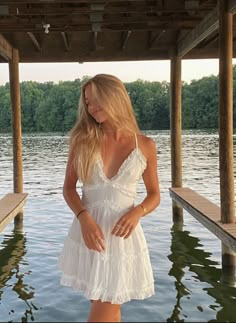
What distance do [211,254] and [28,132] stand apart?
8418cm

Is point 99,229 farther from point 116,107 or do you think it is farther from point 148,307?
point 148,307

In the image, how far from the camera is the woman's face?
2.64 m

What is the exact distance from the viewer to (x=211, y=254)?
9211mm

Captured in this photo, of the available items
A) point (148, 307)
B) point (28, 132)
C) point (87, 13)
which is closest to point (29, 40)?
point (87, 13)

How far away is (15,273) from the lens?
26.7 ft

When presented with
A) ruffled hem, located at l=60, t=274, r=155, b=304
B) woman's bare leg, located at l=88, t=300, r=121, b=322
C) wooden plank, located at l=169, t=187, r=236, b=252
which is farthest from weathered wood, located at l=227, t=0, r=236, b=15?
woman's bare leg, located at l=88, t=300, r=121, b=322

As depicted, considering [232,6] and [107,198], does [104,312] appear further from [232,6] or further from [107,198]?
[232,6]

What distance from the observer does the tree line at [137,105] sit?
3354 inches

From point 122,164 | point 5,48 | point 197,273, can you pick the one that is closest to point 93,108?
point 122,164

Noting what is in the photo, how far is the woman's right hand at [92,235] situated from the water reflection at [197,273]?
12.4 ft

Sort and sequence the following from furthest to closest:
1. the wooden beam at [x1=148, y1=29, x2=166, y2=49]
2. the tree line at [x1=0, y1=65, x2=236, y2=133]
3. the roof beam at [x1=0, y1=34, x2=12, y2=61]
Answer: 1. the tree line at [x1=0, y1=65, x2=236, y2=133]
2. the wooden beam at [x1=148, y1=29, x2=166, y2=49]
3. the roof beam at [x1=0, y1=34, x2=12, y2=61]

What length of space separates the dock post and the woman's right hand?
524cm

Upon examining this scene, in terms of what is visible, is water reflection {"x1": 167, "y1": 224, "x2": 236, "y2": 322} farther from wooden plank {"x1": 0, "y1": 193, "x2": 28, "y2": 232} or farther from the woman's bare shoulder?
the woman's bare shoulder

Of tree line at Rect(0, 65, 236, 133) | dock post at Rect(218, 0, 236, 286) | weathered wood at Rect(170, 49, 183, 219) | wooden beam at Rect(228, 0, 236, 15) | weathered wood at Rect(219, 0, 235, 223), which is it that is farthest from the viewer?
tree line at Rect(0, 65, 236, 133)
